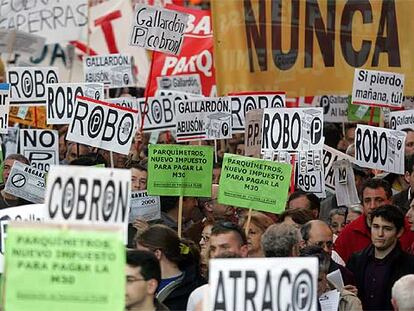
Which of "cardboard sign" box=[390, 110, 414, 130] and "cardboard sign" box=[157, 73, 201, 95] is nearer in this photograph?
"cardboard sign" box=[390, 110, 414, 130]

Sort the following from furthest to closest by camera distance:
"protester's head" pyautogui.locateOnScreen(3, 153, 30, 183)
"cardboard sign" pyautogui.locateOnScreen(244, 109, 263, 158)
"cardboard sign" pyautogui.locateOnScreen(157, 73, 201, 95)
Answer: "cardboard sign" pyautogui.locateOnScreen(157, 73, 201, 95)
"cardboard sign" pyautogui.locateOnScreen(244, 109, 263, 158)
"protester's head" pyautogui.locateOnScreen(3, 153, 30, 183)

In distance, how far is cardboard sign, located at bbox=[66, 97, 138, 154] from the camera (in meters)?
13.2

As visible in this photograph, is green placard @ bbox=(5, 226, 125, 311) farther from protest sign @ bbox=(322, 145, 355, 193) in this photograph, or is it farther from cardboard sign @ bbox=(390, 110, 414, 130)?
cardboard sign @ bbox=(390, 110, 414, 130)

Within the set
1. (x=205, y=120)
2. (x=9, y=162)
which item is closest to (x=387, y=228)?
Result: (x=9, y=162)

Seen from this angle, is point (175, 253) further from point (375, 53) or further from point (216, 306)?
point (375, 53)

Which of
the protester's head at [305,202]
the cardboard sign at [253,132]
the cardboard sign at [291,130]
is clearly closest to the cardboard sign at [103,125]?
the cardboard sign at [291,130]

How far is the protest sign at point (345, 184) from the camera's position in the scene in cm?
1414

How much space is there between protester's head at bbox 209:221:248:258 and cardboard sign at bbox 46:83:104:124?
15.3 feet

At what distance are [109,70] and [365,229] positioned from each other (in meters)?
6.60

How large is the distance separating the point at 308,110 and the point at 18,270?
19.9 ft

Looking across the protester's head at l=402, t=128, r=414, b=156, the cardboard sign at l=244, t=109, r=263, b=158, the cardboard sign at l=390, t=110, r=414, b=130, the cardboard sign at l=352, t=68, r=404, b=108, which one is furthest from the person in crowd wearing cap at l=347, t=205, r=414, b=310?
the protester's head at l=402, t=128, r=414, b=156

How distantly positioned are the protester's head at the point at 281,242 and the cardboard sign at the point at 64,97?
469cm

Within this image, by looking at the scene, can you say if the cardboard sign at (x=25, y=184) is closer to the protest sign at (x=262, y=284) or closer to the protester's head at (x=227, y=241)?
the protester's head at (x=227, y=241)

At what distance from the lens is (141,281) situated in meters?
8.86
